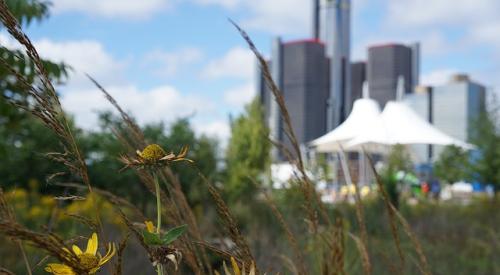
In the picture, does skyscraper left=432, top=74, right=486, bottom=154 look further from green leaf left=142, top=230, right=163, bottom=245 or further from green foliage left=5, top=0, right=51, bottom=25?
green leaf left=142, top=230, right=163, bottom=245

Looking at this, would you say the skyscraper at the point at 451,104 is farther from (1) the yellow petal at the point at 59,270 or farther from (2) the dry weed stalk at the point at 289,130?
(1) the yellow petal at the point at 59,270

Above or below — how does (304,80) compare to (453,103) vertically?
above

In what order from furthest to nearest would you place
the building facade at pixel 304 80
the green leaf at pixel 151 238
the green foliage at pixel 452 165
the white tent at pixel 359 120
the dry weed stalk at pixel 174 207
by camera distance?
1. the building facade at pixel 304 80
2. the green foliage at pixel 452 165
3. the white tent at pixel 359 120
4. the dry weed stalk at pixel 174 207
5. the green leaf at pixel 151 238

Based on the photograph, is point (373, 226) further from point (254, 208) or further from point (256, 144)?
point (256, 144)

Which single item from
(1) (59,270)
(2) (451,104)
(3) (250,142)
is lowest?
(3) (250,142)

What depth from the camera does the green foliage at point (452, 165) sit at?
21.5m

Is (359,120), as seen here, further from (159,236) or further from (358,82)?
(358,82)

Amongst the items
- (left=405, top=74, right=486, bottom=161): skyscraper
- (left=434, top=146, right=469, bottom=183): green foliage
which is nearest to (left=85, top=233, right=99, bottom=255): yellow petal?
(left=434, top=146, right=469, bottom=183): green foliage

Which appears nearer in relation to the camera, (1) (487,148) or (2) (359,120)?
(2) (359,120)

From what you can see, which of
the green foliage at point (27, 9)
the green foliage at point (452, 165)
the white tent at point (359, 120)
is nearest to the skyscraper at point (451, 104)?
the green foliage at point (452, 165)

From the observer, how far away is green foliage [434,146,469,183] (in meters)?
21.5

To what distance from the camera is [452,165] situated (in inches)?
937

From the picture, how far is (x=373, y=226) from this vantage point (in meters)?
8.84

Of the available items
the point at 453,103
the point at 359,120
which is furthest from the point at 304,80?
the point at 359,120
